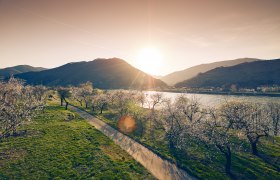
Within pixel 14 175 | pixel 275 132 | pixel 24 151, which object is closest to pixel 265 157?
pixel 275 132

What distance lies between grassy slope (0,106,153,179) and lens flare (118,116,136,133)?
33.6 feet

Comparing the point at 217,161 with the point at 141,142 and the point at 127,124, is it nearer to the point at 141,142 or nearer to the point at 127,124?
the point at 141,142

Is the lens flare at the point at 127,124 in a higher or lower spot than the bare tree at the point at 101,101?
lower

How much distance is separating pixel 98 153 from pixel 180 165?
1822 cm

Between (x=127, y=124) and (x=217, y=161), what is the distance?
38.7 metres

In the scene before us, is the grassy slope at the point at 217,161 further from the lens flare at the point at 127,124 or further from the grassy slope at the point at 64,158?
the lens flare at the point at 127,124

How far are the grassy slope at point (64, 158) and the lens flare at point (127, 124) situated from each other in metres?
10.2

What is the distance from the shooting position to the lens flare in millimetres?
65088

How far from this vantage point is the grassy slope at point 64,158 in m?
33.0

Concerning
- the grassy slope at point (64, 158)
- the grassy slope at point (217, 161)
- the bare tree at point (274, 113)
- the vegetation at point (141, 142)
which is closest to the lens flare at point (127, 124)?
the vegetation at point (141, 142)

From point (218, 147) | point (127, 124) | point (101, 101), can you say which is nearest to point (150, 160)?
point (218, 147)

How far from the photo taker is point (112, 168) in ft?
116

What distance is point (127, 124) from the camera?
72.4 meters

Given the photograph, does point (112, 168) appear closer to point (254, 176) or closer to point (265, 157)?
point (254, 176)
